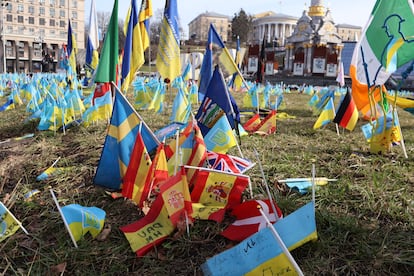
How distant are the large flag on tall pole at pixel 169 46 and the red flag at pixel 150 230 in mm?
3571

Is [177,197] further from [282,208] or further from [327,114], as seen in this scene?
[327,114]

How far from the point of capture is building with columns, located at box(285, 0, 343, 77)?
3675cm

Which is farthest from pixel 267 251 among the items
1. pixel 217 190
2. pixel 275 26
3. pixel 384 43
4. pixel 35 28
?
pixel 275 26

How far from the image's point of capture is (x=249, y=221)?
8.71 feet

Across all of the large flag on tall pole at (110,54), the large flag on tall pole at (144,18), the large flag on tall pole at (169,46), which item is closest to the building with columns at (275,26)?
the large flag on tall pole at (169,46)

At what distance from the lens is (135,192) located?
10.3 feet

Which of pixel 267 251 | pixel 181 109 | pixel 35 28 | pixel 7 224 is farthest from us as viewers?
pixel 35 28

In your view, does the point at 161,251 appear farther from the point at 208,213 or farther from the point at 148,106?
the point at 148,106

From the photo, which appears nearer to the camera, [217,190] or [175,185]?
[175,185]

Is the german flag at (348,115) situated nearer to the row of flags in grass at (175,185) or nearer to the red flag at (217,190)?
the row of flags in grass at (175,185)

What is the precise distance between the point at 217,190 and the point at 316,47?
37.2 metres

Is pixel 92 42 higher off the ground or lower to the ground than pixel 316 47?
lower

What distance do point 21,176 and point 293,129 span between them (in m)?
4.80

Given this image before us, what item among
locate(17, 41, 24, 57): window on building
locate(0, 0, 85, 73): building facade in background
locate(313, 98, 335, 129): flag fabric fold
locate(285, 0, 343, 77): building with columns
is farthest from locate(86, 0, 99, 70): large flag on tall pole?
locate(17, 41, 24, 57): window on building
